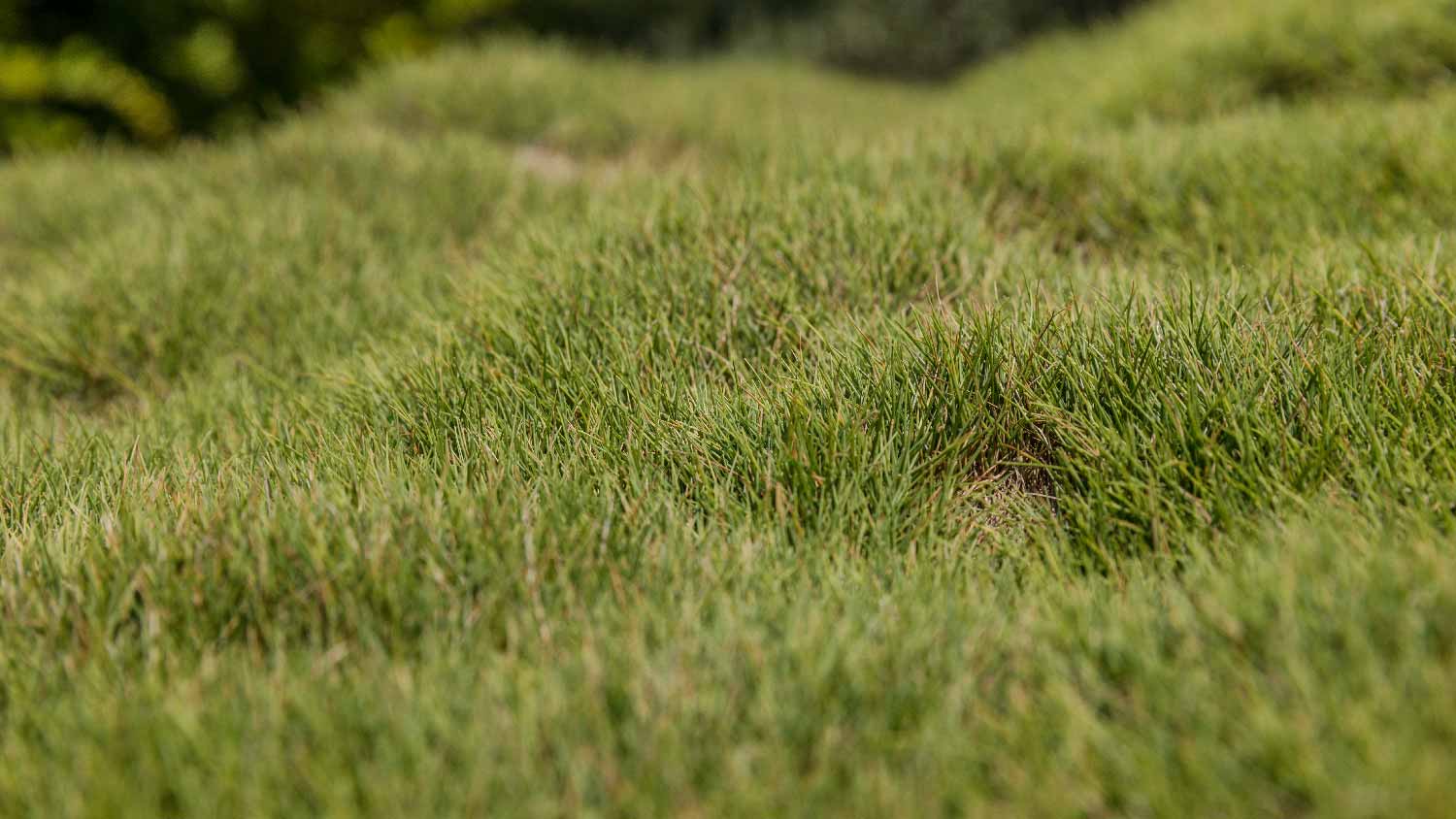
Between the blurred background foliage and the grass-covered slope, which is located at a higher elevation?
the blurred background foliage

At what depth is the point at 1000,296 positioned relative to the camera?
2.23 meters

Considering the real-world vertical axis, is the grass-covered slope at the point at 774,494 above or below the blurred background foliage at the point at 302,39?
below

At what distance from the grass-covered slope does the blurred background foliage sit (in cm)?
291

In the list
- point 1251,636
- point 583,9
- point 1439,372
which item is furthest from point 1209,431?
point 583,9

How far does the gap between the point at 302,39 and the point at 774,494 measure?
638 centimetres

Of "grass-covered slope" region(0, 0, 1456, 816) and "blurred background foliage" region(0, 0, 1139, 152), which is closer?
"grass-covered slope" region(0, 0, 1456, 816)

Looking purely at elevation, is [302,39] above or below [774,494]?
above

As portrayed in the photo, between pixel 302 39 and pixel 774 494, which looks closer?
pixel 774 494

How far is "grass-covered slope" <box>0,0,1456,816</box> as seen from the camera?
1172 mm

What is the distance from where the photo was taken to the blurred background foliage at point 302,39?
17.5 ft

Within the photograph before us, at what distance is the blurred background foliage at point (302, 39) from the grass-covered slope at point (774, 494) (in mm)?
2905

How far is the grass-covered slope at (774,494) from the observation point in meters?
1.17

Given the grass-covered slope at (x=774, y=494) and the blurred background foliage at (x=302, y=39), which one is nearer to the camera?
the grass-covered slope at (x=774, y=494)

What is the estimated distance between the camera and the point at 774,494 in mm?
1725
